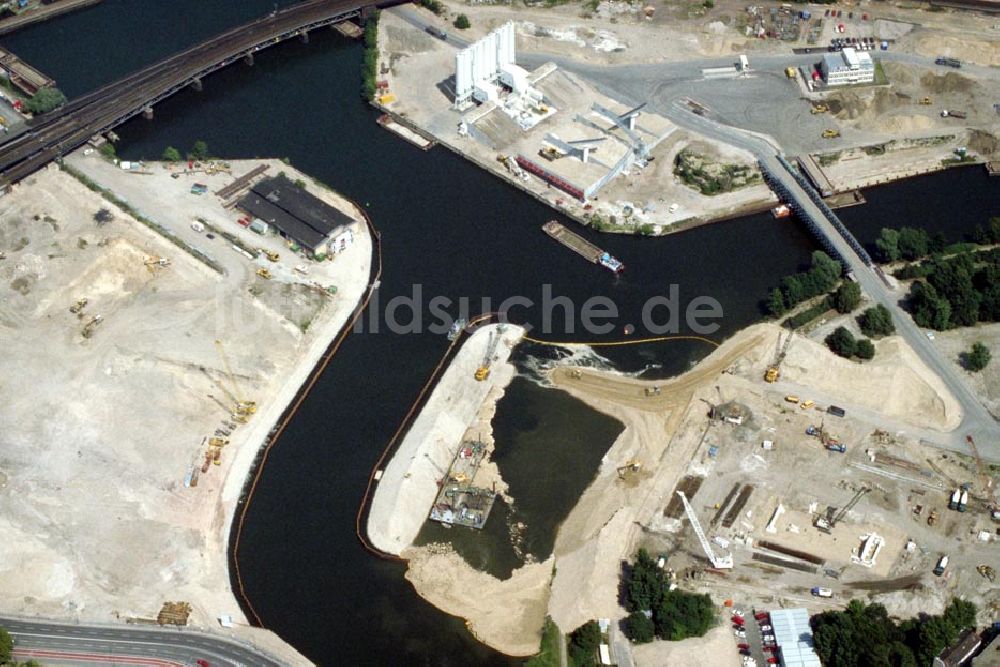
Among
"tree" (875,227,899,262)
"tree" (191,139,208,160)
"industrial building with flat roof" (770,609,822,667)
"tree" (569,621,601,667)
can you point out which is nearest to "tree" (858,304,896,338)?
"tree" (875,227,899,262)

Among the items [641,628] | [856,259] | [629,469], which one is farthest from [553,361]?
[856,259]

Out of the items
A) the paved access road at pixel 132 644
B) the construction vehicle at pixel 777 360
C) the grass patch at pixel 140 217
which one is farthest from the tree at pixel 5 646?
the construction vehicle at pixel 777 360

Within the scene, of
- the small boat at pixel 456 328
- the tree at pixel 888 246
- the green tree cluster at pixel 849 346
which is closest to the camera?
the green tree cluster at pixel 849 346

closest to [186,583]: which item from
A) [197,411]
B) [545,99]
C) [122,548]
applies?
[122,548]

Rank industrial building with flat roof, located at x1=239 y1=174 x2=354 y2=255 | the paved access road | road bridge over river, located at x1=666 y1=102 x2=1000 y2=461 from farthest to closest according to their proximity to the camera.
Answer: industrial building with flat roof, located at x1=239 y1=174 x2=354 y2=255 < road bridge over river, located at x1=666 y1=102 x2=1000 y2=461 < the paved access road

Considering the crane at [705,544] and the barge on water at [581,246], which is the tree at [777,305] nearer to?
the barge on water at [581,246]

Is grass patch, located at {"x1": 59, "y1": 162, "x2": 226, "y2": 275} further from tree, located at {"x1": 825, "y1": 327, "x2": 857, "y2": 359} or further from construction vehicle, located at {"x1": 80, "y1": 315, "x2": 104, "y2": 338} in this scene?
tree, located at {"x1": 825, "y1": 327, "x2": 857, "y2": 359}
